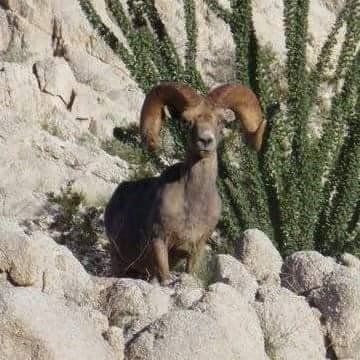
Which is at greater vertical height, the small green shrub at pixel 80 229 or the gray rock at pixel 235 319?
the gray rock at pixel 235 319

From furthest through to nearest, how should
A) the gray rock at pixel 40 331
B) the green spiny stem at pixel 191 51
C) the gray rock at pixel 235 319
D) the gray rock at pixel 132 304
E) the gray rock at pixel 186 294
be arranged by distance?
the green spiny stem at pixel 191 51
the gray rock at pixel 186 294
the gray rock at pixel 132 304
the gray rock at pixel 235 319
the gray rock at pixel 40 331

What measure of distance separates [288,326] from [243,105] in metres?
3.41

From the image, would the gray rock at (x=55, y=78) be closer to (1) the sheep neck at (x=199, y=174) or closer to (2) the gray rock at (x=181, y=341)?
(1) the sheep neck at (x=199, y=174)

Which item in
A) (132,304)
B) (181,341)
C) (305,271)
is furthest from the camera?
(305,271)

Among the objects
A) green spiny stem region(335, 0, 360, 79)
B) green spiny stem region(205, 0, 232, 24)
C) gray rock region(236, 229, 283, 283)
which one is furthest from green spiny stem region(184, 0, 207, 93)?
gray rock region(236, 229, 283, 283)

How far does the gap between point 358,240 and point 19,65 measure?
8.07 m

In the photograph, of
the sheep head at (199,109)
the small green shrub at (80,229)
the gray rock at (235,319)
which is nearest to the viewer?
the gray rock at (235,319)

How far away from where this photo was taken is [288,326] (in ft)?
24.0

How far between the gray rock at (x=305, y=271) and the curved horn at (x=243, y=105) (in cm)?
174

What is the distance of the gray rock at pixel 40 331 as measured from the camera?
5.44m

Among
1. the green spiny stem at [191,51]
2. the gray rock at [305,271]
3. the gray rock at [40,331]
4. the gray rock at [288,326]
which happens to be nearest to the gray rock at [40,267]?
the gray rock at [40,331]

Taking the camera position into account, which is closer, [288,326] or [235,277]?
[288,326]

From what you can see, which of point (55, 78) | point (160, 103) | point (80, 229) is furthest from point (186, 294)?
point (55, 78)

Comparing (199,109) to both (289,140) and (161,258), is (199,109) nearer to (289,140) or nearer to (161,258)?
(161,258)
